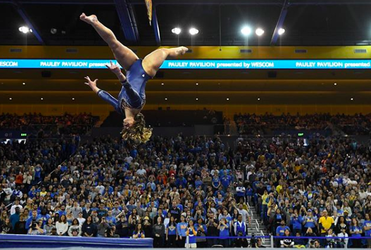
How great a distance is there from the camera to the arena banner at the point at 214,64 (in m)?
22.3

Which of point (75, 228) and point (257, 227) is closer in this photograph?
point (75, 228)

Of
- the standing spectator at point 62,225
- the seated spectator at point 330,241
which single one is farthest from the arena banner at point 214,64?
the seated spectator at point 330,241

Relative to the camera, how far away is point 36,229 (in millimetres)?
13055

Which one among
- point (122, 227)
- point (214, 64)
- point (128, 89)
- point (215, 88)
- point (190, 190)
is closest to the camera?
point (128, 89)

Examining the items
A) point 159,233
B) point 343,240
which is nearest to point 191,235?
point 159,233

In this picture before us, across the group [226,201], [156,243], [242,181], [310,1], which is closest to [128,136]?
[156,243]

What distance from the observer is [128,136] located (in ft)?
23.0

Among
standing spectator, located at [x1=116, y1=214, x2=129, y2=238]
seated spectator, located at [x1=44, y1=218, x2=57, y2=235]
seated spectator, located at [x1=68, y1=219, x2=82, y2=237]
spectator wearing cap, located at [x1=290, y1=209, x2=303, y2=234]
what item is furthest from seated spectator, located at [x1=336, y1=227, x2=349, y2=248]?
seated spectator, located at [x1=44, y1=218, x2=57, y2=235]

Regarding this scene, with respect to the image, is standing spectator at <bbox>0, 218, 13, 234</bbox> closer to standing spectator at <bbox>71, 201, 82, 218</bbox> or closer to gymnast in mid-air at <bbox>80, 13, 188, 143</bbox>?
standing spectator at <bbox>71, 201, 82, 218</bbox>

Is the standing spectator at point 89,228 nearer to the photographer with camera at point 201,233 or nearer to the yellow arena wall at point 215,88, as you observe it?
the photographer with camera at point 201,233

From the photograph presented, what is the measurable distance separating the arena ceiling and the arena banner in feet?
3.74

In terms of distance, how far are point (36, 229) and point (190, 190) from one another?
17.4 feet

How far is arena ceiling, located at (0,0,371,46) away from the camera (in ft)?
76.3

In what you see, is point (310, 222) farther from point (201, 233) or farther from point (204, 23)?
point (204, 23)
